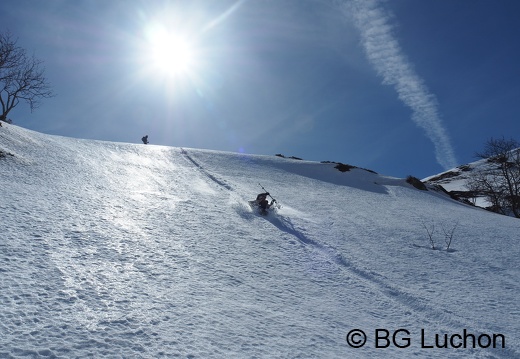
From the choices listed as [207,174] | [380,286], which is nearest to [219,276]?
[380,286]

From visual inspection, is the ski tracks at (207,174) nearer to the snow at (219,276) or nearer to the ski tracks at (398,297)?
the snow at (219,276)

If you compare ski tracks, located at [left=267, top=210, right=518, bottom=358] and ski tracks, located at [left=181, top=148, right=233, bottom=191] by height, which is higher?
ski tracks, located at [left=181, top=148, right=233, bottom=191]

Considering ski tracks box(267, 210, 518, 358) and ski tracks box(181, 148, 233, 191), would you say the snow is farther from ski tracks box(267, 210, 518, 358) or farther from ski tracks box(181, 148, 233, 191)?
ski tracks box(181, 148, 233, 191)

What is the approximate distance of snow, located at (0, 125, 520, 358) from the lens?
3129 mm

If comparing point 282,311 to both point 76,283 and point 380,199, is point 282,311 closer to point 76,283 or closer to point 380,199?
point 76,283

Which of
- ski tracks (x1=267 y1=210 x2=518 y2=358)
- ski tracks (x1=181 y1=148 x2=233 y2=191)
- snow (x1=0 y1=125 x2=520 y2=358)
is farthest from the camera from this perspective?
ski tracks (x1=181 y1=148 x2=233 y2=191)

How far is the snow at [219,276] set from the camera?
3129mm

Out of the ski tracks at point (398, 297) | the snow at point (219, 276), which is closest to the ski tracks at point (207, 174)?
the snow at point (219, 276)

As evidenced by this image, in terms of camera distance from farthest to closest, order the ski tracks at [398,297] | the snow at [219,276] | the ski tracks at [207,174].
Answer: the ski tracks at [207,174], the ski tracks at [398,297], the snow at [219,276]

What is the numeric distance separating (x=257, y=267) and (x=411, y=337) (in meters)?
2.47

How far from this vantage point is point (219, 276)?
4.81 m

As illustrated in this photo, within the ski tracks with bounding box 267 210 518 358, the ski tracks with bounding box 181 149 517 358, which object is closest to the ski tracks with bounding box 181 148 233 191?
the ski tracks with bounding box 181 149 517 358

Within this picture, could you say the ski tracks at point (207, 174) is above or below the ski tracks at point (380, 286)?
above

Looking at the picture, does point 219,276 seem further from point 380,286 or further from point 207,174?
point 207,174
